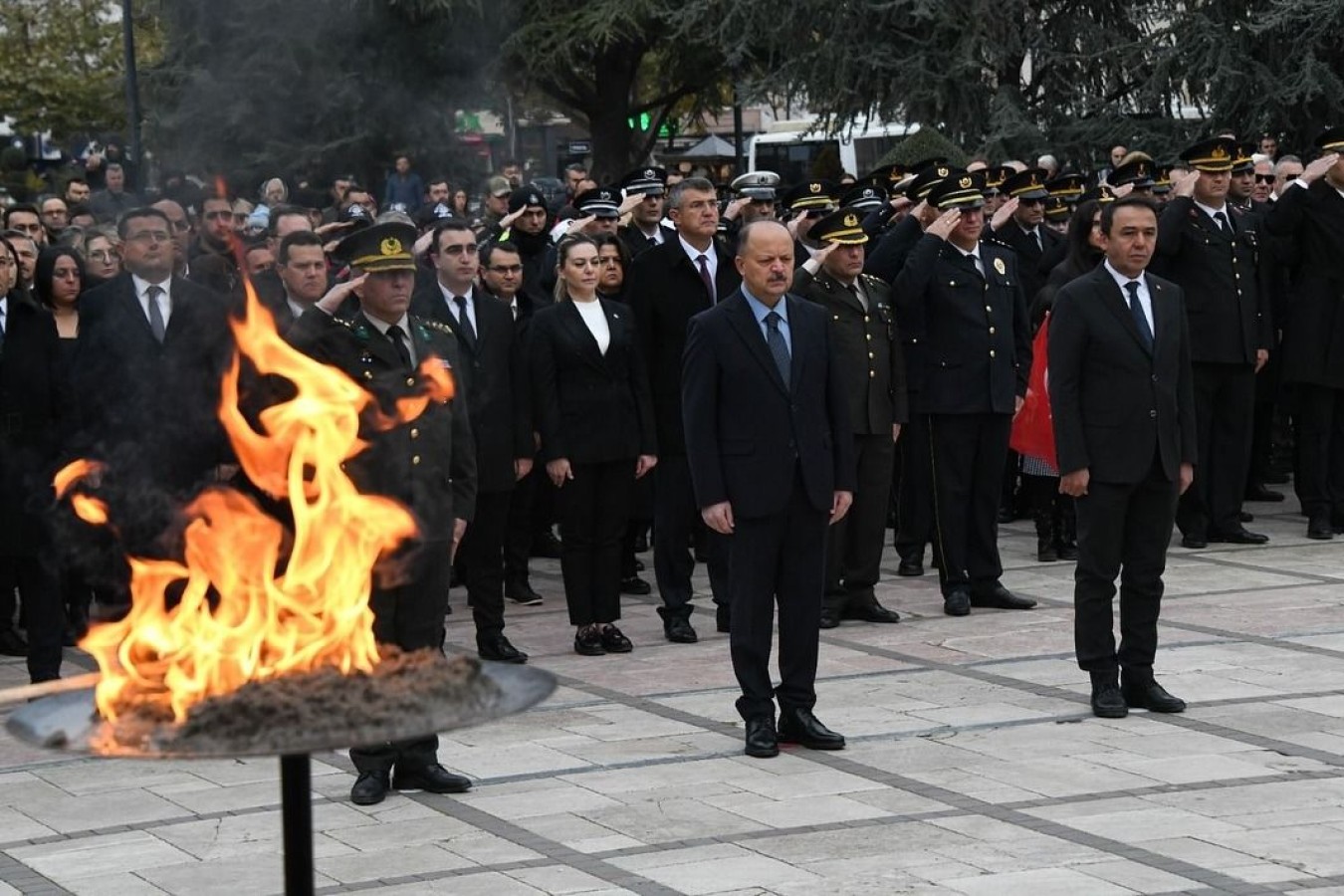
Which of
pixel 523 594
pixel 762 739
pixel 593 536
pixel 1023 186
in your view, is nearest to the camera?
pixel 762 739

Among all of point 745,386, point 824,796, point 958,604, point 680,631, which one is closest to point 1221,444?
point 958,604

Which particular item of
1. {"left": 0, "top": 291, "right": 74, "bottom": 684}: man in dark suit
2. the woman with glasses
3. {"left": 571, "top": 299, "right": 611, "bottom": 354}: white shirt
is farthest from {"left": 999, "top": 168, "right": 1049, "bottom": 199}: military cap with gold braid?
{"left": 0, "top": 291, "right": 74, "bottom": 684}: man in dark suit

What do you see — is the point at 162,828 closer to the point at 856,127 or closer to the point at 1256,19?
the point at 1256,19

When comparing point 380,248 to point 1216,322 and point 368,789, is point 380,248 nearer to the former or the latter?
point 368,789

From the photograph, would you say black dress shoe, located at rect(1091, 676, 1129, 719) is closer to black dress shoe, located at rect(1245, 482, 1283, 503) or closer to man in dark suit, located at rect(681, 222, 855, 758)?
man in dark suit, located at rect(681, 222, 855, 758)

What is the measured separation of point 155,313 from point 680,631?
10.0ft

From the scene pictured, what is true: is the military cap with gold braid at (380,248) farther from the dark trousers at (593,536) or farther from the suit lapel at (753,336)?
the dark trousers at (593,536)

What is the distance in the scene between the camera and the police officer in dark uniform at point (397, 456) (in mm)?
8711

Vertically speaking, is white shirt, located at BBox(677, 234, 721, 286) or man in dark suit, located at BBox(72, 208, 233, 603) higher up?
white shirt, located at BBox(677, 234, 721, 286)

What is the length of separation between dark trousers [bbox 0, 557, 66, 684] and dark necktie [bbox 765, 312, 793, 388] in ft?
12.8

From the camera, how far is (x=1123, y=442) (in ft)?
32.5

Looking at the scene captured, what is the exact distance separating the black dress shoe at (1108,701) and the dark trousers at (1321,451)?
17.7 feet

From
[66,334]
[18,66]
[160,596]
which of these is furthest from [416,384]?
[18,66]

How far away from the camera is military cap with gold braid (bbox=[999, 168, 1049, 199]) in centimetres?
1555
